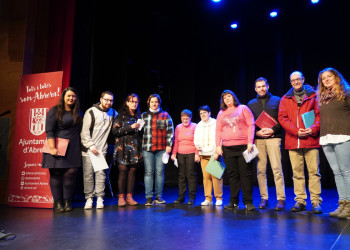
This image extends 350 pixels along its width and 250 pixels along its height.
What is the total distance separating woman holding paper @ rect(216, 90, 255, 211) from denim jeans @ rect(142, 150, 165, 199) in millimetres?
796

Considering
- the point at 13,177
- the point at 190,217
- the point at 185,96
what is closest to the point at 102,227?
the point at 190,217

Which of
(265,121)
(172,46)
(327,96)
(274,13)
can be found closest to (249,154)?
(265,121)

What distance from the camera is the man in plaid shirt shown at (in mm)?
3316

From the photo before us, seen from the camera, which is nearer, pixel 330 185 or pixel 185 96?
pixel 330 185

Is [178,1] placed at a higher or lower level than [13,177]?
higher

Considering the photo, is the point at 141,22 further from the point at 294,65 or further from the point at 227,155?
the point at 227,155

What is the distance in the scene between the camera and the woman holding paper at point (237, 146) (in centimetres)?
287

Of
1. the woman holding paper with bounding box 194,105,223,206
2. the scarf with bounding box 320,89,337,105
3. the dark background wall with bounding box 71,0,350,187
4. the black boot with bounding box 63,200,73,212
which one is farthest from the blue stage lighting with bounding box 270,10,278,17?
the black boot with bounding box 63,200,73,212

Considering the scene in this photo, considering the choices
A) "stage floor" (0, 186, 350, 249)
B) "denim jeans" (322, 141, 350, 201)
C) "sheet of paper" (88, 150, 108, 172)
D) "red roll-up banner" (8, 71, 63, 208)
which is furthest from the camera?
"red roll-up banner" (8, 71, 63, 208)

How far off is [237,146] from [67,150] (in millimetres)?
1963

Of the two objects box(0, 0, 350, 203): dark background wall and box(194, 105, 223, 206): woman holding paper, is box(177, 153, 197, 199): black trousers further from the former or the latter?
box(0, 0, 350, 203): dark background wall

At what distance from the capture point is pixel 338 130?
7.93 feet

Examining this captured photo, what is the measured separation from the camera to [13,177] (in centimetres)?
326

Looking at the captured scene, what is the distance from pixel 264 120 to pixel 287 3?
10.1 feet
